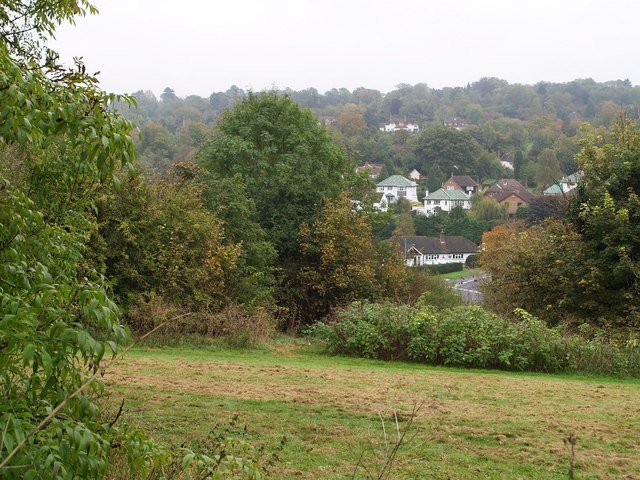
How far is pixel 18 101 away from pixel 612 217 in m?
18.8

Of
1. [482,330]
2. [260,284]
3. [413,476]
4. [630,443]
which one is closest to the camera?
[413,476]

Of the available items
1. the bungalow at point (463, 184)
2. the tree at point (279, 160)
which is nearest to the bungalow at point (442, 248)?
the bungalow at point (463, 184)

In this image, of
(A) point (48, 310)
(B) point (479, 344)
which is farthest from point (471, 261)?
(A) point (48, 310)

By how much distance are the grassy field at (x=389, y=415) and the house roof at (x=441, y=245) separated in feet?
208

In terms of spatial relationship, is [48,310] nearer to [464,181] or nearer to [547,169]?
[547,169]

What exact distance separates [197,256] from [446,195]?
291 ft

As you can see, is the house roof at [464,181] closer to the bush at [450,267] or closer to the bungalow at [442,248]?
the bungalow at [442,248]

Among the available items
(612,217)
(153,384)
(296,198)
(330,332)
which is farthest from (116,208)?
(612,217)

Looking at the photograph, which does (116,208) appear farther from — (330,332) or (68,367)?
(68,367)

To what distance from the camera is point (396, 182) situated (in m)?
114

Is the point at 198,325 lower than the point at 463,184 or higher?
lower

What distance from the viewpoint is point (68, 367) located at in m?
3.24

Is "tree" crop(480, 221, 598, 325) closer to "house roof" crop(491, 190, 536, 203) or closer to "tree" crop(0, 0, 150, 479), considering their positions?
"tree" crop(0, 0, 150, 479)

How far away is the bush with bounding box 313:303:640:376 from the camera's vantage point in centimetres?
1488
